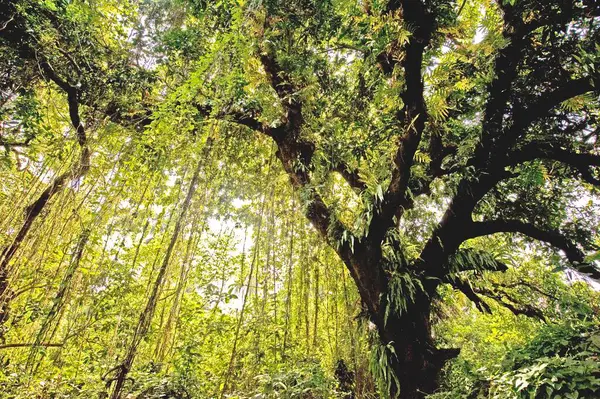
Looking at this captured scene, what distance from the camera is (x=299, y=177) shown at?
2.66 meters

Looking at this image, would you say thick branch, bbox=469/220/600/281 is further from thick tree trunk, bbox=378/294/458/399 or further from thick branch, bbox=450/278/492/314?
thick tree trunk, bbox=378/294/458/399

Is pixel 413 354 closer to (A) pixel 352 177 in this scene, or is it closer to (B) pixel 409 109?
(A) pixel 352 177

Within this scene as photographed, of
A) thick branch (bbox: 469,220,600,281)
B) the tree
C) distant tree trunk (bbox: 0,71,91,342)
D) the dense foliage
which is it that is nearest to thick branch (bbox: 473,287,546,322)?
the dense foliage

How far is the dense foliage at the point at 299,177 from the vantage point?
1657 mm

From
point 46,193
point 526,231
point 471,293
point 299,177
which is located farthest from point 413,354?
point 46,193

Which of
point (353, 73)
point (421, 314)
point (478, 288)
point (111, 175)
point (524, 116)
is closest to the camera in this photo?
point (111, 175)

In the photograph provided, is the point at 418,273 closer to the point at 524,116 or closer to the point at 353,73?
the point at 524,116

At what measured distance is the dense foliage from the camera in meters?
1.66

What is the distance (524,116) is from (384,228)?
119cm

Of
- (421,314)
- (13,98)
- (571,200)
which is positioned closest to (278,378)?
(421,314)

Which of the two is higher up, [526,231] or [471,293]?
[526,231]

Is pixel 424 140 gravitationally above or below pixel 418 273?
above

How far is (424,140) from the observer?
2.67m

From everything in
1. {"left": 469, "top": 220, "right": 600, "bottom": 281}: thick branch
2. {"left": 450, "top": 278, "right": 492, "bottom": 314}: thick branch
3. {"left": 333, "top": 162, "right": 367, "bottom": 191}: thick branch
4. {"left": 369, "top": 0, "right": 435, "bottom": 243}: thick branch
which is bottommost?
{"left": 450, "top": 278, "right": 492, "bottom": 314}: thick branch
